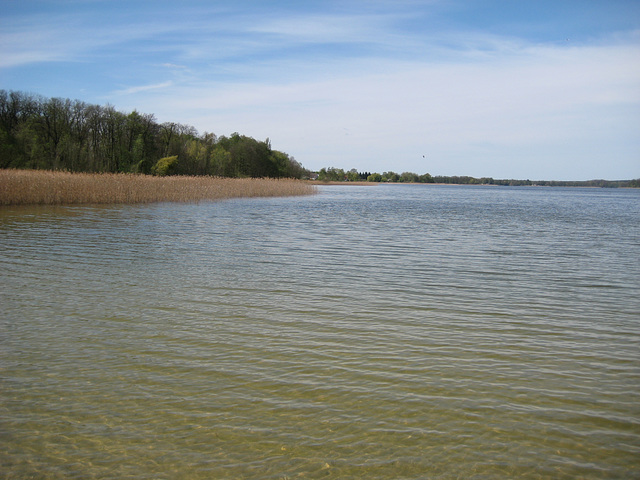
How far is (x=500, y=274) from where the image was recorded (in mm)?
10320

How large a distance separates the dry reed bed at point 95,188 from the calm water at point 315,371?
16531 mm

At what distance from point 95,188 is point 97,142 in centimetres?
2993

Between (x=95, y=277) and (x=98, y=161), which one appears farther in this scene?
(x=98, y=161)

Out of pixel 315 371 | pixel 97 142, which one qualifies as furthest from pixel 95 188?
pixel 97 142

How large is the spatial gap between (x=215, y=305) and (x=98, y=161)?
50078 millimetres

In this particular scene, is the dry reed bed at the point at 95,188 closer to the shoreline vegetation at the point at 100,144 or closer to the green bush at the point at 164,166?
the shoreline vegetation at the point at 100,144

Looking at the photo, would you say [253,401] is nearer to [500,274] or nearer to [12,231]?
[500,274]

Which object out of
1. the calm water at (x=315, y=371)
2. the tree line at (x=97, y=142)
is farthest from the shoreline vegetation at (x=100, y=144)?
the calm water at (x=315, y=371)

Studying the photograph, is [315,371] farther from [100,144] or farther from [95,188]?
[100,144]

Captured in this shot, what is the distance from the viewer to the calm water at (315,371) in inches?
138

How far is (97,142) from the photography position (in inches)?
2116

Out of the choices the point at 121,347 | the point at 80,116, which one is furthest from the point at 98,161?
the point at 121,347

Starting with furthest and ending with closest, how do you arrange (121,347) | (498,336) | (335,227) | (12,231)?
(335,227) < (12,231) < (498,336) < (121,347)

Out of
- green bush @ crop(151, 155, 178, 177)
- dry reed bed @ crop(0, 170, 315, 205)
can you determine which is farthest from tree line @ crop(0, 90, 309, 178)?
dry reed bed @ crop(0, 170, 315, 205)
